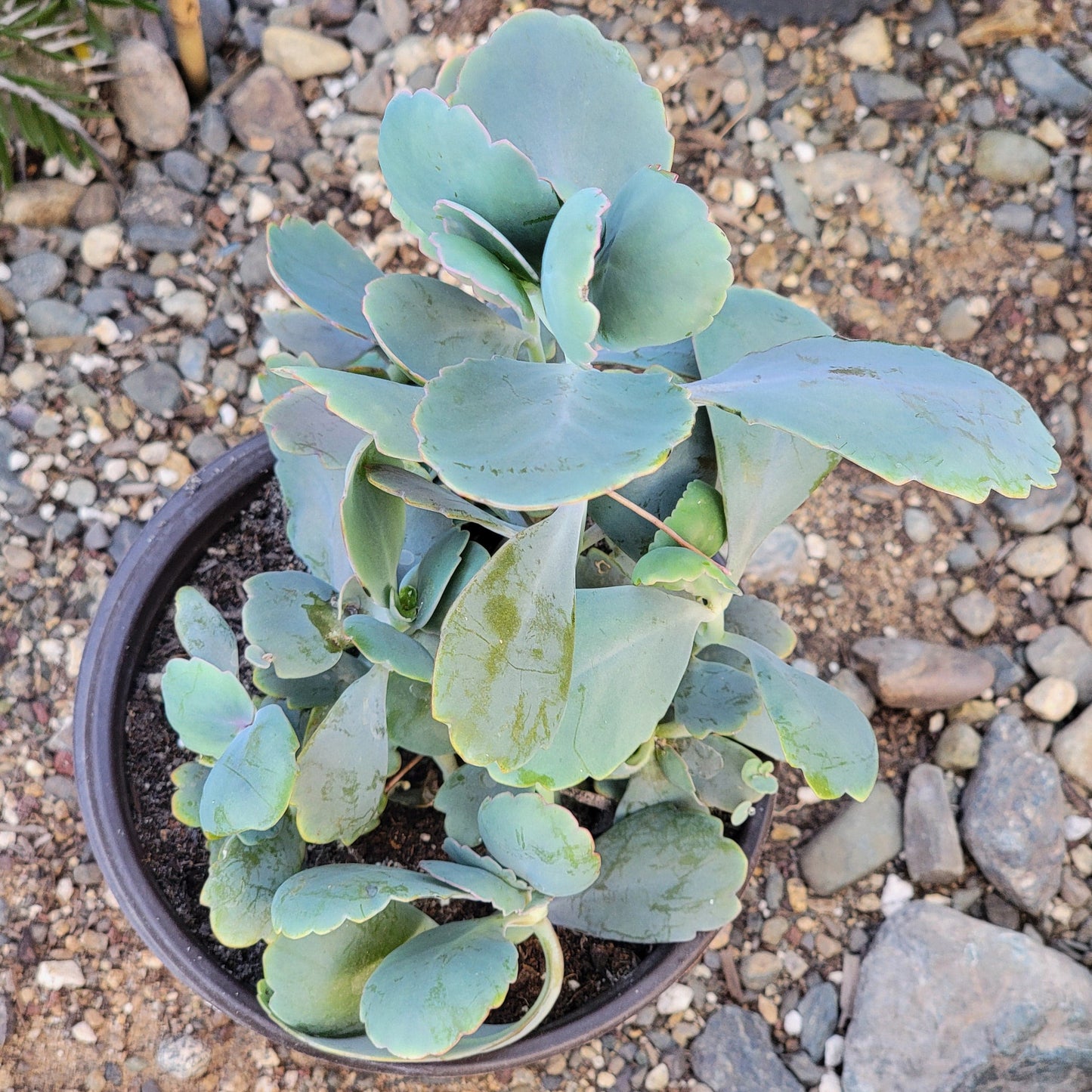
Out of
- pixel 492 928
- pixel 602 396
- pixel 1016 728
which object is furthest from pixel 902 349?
pixel 1016 728

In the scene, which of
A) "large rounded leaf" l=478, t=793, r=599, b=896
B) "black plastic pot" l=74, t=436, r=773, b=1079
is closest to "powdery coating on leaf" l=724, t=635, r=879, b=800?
"large rounded leaf" l=478, t=793, r=599, b=896

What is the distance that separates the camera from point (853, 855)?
4.17ft

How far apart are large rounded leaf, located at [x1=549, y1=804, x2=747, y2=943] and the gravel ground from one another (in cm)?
41

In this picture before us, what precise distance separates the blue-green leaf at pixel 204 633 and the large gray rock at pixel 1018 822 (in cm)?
93

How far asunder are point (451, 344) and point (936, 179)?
116 cm

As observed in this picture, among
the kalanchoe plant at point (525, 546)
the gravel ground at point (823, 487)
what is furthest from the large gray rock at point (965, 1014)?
the kalanchoe plant at point (525, 546)

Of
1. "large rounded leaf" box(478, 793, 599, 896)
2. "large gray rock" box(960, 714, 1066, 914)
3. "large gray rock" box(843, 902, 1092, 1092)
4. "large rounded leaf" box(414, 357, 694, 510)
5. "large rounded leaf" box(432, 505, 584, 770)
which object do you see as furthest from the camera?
"large gray rock" box(960, 714, 1066, 914)

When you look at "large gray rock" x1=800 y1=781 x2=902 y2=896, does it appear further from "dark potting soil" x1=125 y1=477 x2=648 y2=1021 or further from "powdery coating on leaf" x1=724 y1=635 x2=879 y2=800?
"powdery coating on leaf" x1=724 y1=635 x2=879 y2=800

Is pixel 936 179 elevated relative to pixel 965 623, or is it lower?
elevated

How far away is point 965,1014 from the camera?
115cm

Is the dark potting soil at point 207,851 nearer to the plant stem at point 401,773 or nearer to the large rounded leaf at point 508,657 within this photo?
the plant stem at point 401,773

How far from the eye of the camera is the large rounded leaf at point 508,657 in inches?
23.6

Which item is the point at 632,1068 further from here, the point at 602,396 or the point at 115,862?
the point at 602,396

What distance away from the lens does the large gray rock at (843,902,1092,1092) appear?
1120mm
